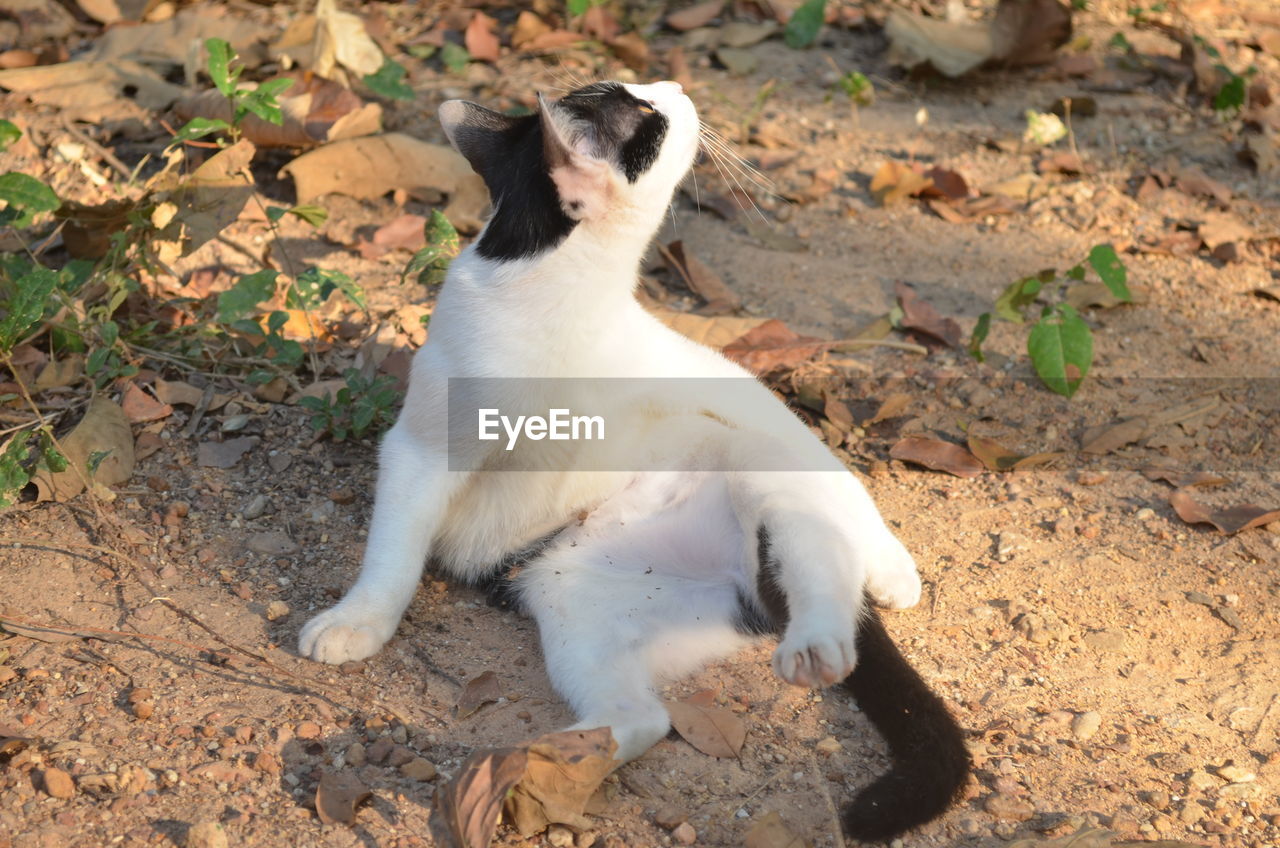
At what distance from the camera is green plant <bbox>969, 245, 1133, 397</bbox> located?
342cm

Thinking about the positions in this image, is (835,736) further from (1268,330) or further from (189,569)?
(1268,330)

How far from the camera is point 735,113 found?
486 centimetres

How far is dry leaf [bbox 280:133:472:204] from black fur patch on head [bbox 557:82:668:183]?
1649mm

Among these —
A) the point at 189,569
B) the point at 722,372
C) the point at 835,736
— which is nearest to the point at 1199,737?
the point at 835,736

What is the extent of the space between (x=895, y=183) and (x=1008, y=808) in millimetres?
2839

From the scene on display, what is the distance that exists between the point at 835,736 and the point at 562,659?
0.59 m

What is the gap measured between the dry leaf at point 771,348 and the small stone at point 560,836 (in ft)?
5.78

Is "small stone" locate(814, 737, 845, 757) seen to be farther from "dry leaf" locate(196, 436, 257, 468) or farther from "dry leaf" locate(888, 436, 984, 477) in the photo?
"dry leaf" locate(196, 436, 257, 468)

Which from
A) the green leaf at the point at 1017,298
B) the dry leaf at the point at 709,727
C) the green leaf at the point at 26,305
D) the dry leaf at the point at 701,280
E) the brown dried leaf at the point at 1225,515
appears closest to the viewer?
the dry leaf at the point at 709,727

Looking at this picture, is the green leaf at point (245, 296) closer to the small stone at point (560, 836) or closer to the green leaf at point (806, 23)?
the small stone at point (560, 836)

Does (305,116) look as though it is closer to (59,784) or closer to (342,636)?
(342,636)

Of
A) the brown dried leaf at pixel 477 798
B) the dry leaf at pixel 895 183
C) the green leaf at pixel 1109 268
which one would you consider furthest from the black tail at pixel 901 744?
the dry leaf at pixel 895 183

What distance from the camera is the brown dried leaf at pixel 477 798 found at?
1.94 m

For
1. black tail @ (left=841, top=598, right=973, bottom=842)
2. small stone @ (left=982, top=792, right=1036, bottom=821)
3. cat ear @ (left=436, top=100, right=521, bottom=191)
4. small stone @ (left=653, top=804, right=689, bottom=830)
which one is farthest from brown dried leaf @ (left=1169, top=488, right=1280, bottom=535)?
cat ear @ (left=436, top=100, right=521, bottom=191)
